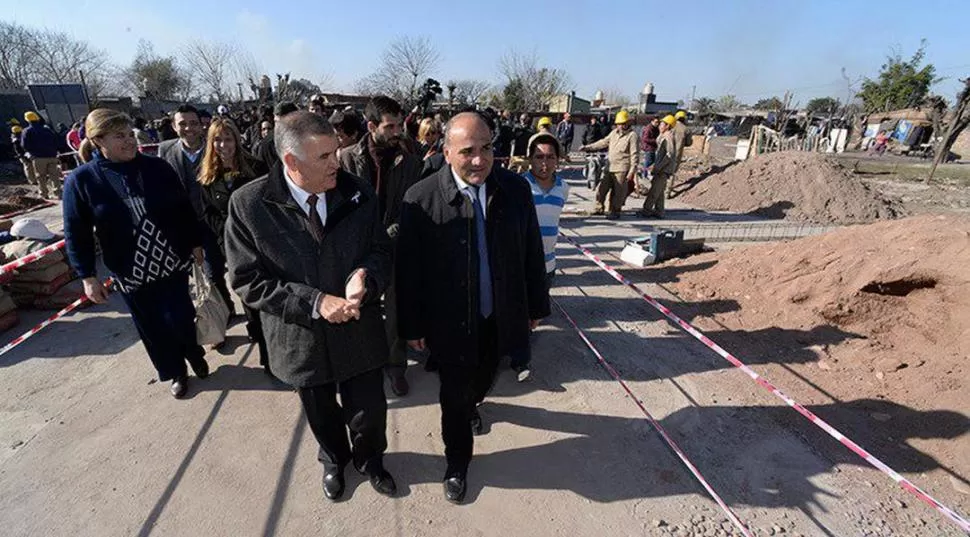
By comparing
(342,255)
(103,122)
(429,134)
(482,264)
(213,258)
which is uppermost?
(103,122)

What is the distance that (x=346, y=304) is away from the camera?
78.3 inches

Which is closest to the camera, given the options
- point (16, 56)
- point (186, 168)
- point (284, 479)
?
point (284, 479)

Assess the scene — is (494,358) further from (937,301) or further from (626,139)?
(626,139)

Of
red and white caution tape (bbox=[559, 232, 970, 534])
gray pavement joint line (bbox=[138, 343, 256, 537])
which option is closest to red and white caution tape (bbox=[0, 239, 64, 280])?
gray pavement joint line (bbox=[138, 343, 256, 537])

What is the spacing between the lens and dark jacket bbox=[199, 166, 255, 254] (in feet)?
11.5

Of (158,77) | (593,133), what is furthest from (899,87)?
(158,77)

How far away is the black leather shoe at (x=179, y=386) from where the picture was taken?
3533 mm

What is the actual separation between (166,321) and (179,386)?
1.82 feet

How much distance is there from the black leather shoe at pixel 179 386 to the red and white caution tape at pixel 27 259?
220 cm

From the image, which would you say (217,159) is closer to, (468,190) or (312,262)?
(312,262)

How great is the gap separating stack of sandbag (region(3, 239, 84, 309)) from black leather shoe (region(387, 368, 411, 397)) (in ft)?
13.5

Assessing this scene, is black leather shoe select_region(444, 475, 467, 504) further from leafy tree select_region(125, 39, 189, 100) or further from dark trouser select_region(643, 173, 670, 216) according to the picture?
leafy tree select_region(125, 39, 189, 100)

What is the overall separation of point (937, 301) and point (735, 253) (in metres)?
2.15

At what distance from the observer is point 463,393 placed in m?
2.49
